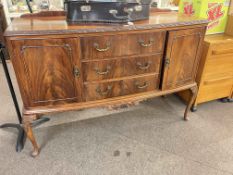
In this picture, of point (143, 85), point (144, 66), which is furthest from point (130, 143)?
point (144, 66)

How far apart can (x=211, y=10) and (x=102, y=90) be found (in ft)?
3.92

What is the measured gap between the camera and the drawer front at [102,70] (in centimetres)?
115

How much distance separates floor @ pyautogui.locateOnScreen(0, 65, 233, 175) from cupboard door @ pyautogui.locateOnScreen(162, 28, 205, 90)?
47 centimetres

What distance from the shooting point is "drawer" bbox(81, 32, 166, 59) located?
42.6 inches

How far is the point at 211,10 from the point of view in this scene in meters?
1.63

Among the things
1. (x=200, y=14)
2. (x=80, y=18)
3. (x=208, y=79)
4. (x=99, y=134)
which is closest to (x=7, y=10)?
(x=80, y=18)

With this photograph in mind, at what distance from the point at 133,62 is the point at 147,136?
70cm

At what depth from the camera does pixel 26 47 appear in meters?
1.00

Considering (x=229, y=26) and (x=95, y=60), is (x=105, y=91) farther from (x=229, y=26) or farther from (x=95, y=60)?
(x=229, y=26)

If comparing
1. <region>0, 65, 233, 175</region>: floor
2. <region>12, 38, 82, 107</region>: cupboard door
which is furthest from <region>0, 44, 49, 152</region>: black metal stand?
<region>12, 38, 82, 107</region>: cupboard door

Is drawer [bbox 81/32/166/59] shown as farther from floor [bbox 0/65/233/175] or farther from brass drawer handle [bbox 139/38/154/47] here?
floor [bbox 0/65/233/175]

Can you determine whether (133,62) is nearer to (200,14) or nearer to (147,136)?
(147,136)

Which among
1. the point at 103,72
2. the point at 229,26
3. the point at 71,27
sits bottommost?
the point at 103,72

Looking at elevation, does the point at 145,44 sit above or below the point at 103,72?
above
